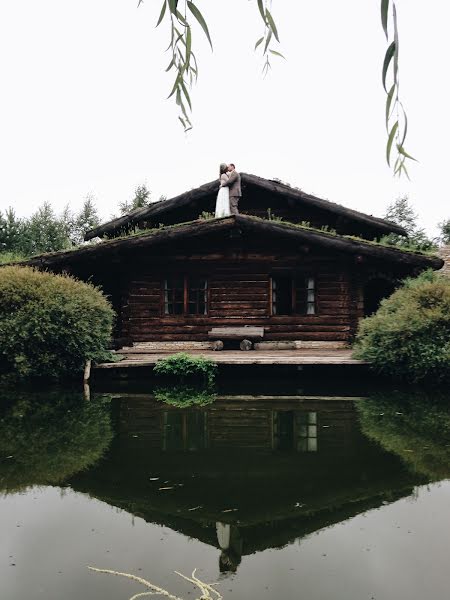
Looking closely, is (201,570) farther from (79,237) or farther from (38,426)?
(79,237)

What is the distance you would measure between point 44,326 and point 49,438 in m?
4.50

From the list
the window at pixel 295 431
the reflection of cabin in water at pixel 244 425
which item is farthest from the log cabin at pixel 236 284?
the window at pixel 295 431

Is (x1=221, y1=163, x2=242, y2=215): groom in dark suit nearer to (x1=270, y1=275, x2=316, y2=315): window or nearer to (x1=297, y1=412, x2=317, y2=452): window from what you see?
(x1=270, y1=275, x2=316, y2=315): window

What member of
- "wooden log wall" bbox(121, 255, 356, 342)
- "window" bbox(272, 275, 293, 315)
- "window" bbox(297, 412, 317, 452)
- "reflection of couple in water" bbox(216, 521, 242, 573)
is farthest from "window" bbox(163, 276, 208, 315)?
"reflection of couple in water" bbox(216, 521, 242, 573)

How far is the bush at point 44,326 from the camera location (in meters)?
10.0

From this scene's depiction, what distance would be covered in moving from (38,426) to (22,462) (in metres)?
1.65

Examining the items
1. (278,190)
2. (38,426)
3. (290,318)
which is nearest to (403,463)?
(38,426)

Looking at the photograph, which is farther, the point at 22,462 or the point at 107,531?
the point at 22,462

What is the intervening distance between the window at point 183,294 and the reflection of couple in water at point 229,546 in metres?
11.3

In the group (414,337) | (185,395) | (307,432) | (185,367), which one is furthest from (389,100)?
(185,367)

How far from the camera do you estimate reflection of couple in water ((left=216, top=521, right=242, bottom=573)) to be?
2967 mm

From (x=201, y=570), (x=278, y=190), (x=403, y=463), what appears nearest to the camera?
(x=201, y=570)

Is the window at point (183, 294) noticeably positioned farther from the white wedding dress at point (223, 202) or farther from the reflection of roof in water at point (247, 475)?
the reflection of roof in water at point (247, 475)

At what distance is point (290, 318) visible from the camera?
14.3 m
